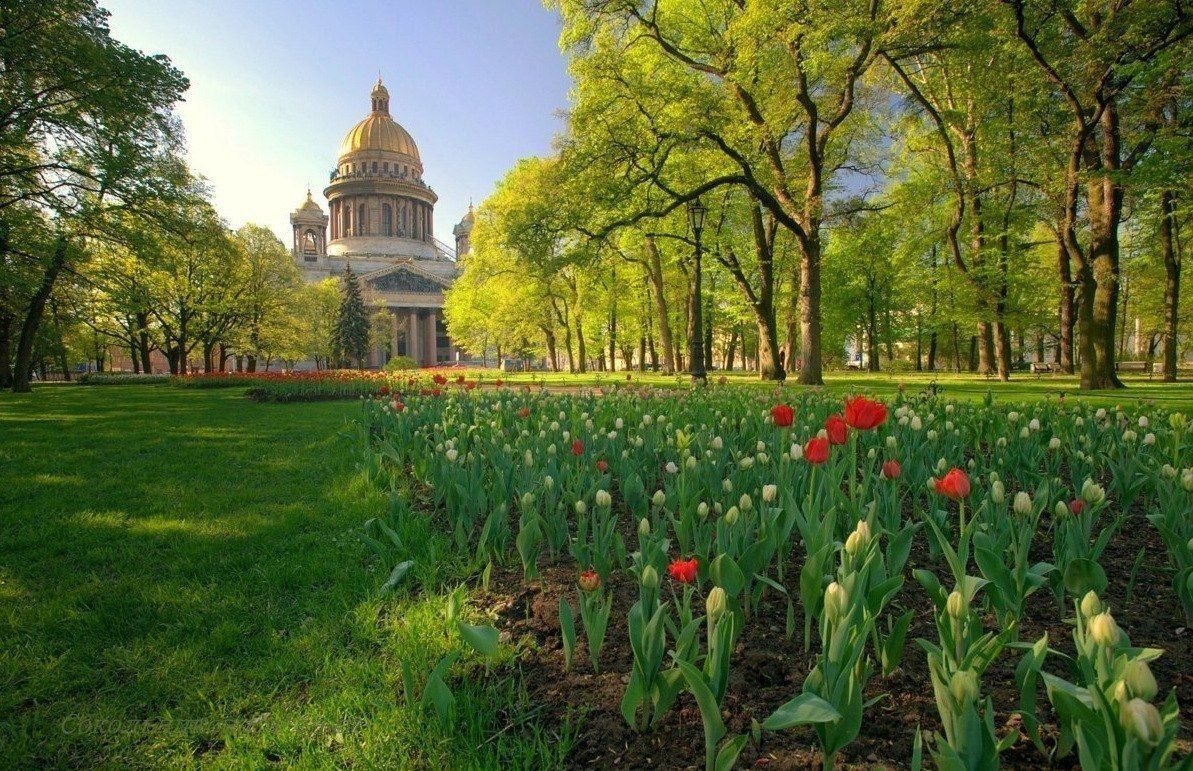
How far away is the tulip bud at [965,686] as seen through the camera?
1370 mm

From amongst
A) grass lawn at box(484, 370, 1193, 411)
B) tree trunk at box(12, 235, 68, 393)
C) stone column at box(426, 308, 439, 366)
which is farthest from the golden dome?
grass lawn at box(484, 370, 1193, 411)

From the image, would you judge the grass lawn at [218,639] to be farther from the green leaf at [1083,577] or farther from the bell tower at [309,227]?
the bell tower at [309,227]

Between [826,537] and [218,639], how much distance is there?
8.60 feet

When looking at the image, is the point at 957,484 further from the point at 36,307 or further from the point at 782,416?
the point at 36,307

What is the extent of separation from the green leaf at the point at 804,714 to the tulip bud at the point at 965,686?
0.26 metres

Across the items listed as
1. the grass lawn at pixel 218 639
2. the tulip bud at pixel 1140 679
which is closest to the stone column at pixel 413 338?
the grass lawn at pixel 218 639

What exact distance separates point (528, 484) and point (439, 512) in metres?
1.23

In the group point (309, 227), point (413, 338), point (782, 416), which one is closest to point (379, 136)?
point (309, 227)

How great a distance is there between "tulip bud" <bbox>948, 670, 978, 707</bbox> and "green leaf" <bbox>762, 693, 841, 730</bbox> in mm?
265

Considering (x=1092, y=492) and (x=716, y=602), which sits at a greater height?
(x=1092, y=492)

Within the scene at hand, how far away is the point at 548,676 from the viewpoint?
2277 millimetres

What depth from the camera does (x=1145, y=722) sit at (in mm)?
1104

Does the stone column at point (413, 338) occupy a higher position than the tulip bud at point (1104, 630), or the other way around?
the stone column at point (413, 338)

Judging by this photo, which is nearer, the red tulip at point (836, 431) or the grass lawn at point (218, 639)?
the grass lawn at point (218, 639)
